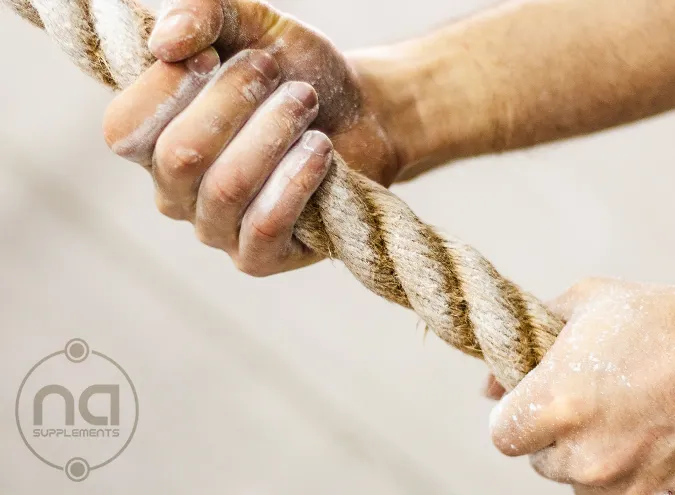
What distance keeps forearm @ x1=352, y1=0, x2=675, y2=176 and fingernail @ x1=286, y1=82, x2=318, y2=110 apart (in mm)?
224

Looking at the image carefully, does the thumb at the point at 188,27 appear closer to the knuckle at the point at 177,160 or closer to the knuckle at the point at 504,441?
the knuckle at the point at 177,160

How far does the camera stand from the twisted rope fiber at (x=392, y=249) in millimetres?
539

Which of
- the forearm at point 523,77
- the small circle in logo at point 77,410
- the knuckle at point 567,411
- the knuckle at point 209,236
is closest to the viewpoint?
the knuckle at point 567,411

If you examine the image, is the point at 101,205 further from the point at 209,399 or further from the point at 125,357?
the point at 209,399

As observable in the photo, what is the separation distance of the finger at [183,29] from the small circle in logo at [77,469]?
1.40 metres

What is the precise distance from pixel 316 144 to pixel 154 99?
0.46 feet

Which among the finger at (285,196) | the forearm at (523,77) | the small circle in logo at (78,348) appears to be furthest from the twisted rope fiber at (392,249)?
the small circle in logo at (78,348)

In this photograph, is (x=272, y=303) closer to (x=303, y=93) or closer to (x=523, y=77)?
(x=523, y=77)

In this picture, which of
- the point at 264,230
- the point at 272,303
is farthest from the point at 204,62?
the point at 272,303

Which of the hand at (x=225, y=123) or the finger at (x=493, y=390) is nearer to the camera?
the hand at (x=225, y=123)

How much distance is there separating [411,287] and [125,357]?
130 cm

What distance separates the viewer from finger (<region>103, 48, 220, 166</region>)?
537mm

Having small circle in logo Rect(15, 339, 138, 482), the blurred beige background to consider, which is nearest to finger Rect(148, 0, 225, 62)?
the blurred beige background

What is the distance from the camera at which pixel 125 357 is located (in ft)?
5.53
